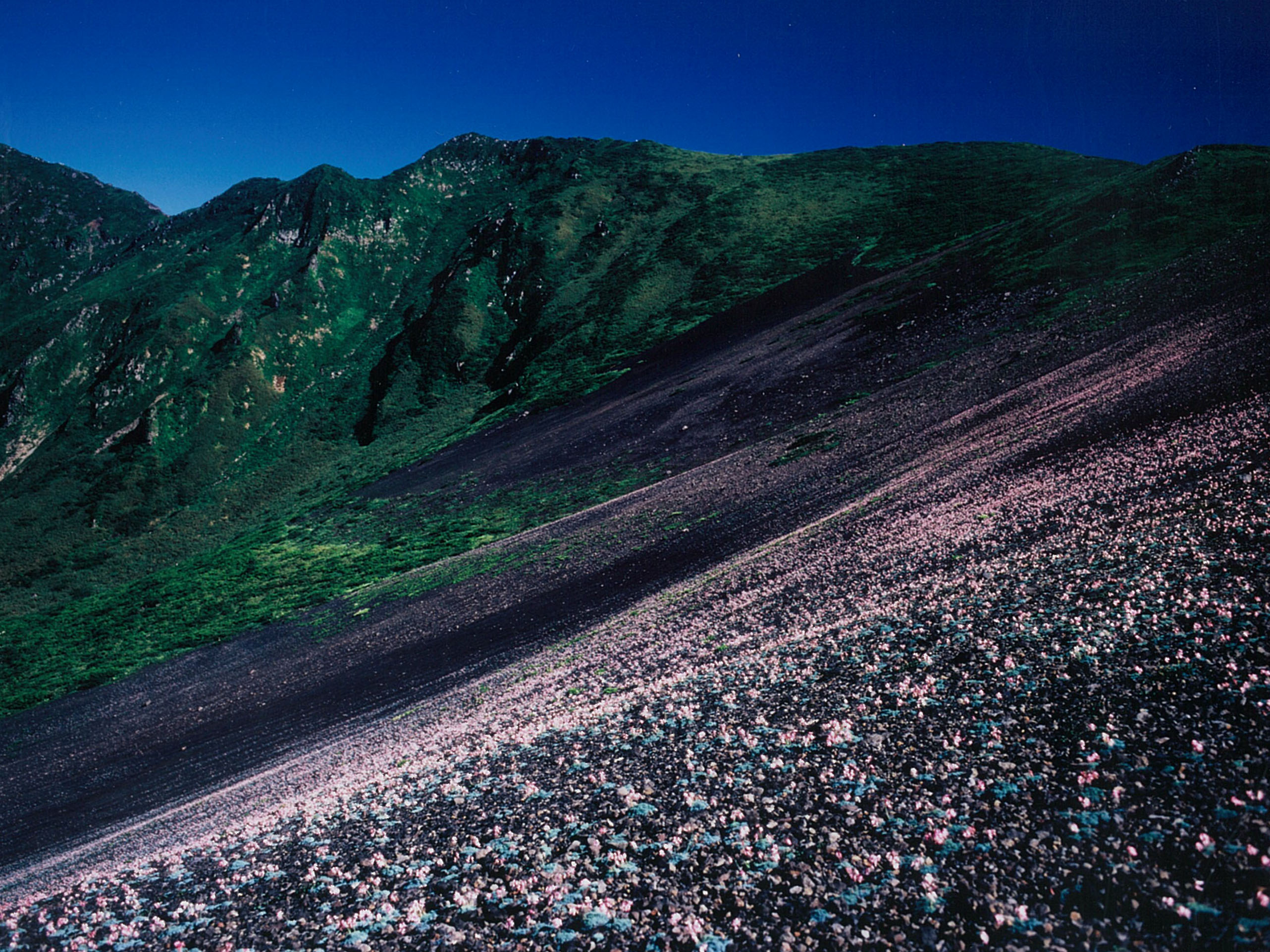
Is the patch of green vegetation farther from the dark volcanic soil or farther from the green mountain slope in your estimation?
the dark volcanic soil

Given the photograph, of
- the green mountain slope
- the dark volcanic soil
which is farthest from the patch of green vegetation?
the dark volcanic soil

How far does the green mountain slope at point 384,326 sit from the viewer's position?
5909cm

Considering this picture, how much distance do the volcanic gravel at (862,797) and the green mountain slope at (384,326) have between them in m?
39.3

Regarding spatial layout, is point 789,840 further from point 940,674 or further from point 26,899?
point 26,899

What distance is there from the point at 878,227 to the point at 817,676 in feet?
419

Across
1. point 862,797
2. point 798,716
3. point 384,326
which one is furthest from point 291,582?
point 384,326

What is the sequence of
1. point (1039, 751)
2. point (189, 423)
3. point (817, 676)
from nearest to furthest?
point (1039, 751) → point (817, 676) → point (189, 423)

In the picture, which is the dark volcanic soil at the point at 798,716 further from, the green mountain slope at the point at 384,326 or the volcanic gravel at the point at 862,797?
the green mountain slope at the point at 384,326

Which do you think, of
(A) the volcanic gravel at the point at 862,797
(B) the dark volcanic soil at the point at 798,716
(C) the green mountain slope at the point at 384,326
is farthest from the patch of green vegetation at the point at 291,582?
(A) the volcanic gravel at the point at 862,797

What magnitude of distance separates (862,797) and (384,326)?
173 meters

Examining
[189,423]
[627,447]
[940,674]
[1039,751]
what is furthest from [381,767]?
[189,423]

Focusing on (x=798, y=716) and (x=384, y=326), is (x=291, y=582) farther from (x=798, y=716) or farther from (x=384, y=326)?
(x=384, y=326)

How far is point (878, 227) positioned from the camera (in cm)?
11906

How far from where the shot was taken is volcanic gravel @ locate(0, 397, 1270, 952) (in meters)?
6.57
